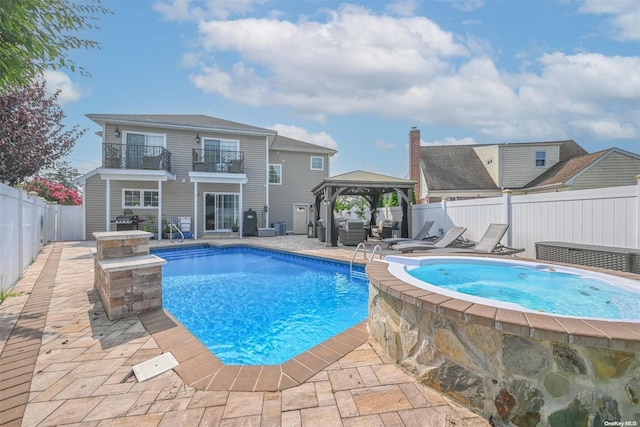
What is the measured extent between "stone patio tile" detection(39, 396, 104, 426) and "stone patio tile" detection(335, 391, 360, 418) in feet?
5.48

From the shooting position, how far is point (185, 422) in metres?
1.79

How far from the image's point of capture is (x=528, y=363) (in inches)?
70.7

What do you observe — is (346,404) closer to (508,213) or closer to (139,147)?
(508,213)

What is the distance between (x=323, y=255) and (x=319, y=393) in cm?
691

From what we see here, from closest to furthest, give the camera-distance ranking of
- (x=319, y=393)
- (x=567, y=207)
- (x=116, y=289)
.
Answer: (x=319, y=393)
(x=116, y=289)
(x=567, y=207)

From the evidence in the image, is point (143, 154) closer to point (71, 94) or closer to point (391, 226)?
point (71, 94)

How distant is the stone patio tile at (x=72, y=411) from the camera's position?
1793 mm

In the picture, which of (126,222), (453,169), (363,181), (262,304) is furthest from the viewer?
(453,169)

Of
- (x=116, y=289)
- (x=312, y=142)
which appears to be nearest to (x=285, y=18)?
(x=116, y=289)

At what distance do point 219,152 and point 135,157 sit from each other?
12.9ft

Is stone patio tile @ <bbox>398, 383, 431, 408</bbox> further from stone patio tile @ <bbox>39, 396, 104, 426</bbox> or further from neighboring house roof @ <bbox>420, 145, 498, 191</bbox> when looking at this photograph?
neighboring house roof @ <bbox>420, 145, 498, 191</bbox>

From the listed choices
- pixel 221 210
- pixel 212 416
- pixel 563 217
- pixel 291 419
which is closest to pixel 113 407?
pixel 212 416

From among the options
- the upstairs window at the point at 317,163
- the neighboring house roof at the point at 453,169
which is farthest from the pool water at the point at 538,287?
the upstairs window at the point at 317,163

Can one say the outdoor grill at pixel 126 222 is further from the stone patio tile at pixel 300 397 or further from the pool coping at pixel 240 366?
the stone patio tile at pixel 300 397
